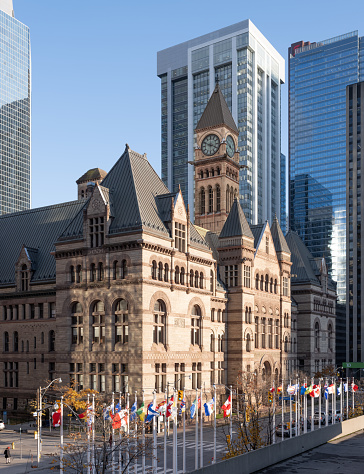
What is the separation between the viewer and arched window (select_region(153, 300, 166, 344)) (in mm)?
74812

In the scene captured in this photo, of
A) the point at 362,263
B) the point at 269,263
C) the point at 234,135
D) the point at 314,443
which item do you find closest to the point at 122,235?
the point at 314,443

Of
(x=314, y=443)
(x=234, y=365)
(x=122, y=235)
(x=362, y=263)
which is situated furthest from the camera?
(x=362, y=263)

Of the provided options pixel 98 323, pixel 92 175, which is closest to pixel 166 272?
pixel 98 323

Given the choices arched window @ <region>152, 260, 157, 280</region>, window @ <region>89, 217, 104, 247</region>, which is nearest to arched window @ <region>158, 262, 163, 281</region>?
arched window @ <region>152, 260, 157, 280</region>

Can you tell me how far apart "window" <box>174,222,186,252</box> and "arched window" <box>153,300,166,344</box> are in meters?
7.71

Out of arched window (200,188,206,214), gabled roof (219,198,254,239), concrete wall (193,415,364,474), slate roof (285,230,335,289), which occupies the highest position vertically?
arched window (200,188,206,214)

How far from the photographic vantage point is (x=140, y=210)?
73938 millimetres

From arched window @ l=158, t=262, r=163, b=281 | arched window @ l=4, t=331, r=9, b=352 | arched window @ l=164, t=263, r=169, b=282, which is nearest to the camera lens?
arched window @ l=158, t=262, r=163, b=281

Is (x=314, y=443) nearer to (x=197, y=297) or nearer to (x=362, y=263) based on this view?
(x=197, y=297)

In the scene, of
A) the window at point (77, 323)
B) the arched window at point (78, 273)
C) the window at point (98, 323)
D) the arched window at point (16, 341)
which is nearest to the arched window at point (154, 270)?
the window at point (98, 323)

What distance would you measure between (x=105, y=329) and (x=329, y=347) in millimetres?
74075

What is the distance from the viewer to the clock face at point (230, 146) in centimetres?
11525

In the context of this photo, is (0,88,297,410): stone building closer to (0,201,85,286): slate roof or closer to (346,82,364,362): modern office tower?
(0,201,85,286): slate roof

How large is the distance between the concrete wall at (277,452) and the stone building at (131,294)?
16.4 metres
